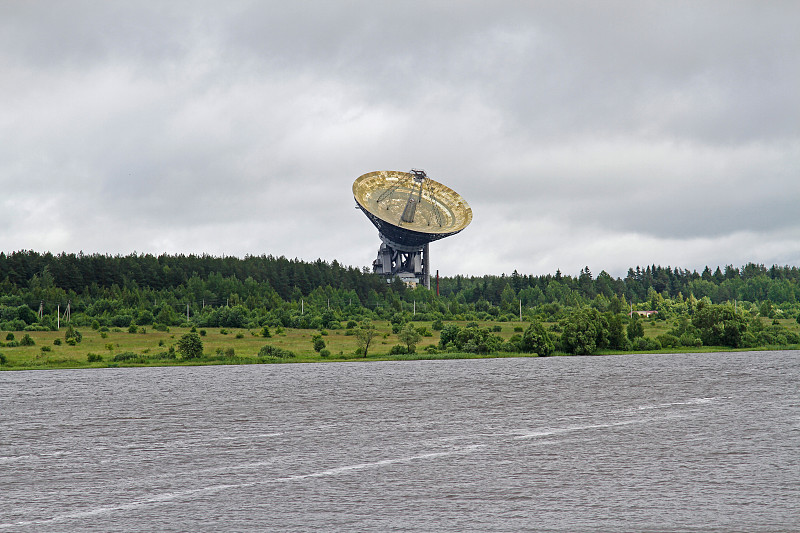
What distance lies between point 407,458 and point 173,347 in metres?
101

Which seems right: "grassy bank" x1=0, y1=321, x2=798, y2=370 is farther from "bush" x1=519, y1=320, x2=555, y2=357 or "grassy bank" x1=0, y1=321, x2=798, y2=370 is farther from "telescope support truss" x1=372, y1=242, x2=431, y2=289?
"telescope support truss" x1=372, y1=242, x2=431, y2=289

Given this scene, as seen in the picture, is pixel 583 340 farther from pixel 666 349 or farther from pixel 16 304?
pixel 16 304

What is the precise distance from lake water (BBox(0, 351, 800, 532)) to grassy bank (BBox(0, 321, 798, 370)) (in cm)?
3730

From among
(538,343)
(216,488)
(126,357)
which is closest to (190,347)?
(126,357)

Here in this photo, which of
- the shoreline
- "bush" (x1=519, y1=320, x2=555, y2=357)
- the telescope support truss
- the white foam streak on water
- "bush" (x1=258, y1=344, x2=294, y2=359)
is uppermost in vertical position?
the telescope support truss

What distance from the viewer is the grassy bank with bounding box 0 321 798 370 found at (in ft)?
398

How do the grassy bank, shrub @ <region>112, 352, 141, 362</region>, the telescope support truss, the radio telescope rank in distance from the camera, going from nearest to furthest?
the grassy bank, shrub @ <region>112, 352, 141, 362</region>, the radio telescope, the telescope support truss

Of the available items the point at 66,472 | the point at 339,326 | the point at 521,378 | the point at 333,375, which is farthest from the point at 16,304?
the point at 66,472

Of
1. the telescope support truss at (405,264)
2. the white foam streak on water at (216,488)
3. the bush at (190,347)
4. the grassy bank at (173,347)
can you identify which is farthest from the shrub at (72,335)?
the white foam streak on water at (216,488)

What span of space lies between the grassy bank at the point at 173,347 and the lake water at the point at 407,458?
37.3m

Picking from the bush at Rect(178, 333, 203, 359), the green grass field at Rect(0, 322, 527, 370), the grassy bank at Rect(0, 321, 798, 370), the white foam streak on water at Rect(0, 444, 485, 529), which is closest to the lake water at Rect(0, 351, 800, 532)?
the white foam streak on water at Rect(0, 444, 485, 529)

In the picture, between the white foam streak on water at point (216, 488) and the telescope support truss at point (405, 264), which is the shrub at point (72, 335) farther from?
the white foam streak on water at point (216, 488)

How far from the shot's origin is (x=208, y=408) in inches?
2608

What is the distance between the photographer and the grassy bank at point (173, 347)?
121375 millimetres
